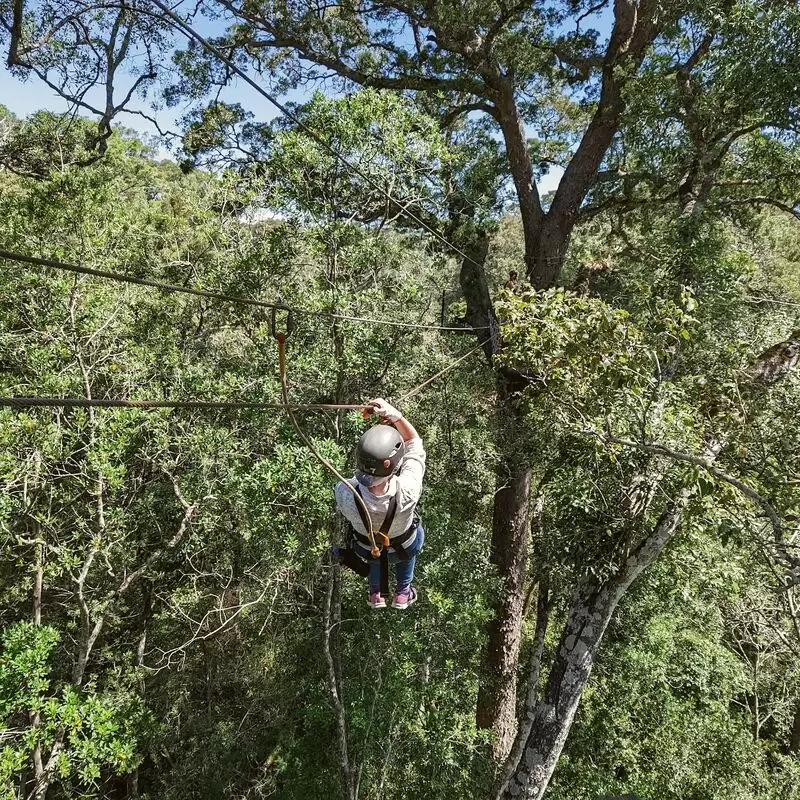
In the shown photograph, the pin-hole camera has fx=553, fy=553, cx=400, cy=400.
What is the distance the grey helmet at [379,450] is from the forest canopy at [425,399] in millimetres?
2107

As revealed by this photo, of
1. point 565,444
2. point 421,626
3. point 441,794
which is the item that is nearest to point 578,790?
point 441,794

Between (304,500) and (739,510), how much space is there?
3.87 metres

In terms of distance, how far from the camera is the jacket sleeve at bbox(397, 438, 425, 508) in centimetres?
309

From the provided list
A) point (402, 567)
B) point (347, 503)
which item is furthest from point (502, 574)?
point (347, 503)

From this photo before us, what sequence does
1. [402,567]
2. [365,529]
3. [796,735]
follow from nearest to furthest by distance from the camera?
[365,529], [402,567], [796,735]

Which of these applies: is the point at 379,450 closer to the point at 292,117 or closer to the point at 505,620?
the point at 292,117

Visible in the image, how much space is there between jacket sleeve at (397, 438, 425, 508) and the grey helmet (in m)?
0.33

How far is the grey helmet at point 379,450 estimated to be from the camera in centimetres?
269

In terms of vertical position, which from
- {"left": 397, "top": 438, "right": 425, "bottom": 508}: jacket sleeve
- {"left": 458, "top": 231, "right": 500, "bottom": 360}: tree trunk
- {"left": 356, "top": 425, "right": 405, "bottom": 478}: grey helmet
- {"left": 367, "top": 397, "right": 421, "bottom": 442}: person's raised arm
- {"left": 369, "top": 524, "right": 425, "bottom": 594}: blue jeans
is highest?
{"left": 458, "top": 231, "right": 500, "bottom": 360}: tree trunk

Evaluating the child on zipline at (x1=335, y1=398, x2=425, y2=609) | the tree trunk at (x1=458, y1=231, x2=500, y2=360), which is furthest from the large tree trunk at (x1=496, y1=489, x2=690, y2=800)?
the tree trunk at (x1=458, y1=231, x2=500, y2=360)

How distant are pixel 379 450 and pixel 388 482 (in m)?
0.42

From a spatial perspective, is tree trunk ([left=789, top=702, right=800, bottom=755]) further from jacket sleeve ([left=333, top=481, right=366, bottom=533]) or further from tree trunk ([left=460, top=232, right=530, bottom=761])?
jacket sleeve ([left=333, top=481, right=366, bottom=533])

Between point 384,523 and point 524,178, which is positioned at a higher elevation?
point 524,178

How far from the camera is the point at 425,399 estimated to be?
26.4 feet
